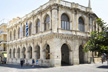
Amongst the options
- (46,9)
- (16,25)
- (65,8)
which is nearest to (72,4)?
(65,8)

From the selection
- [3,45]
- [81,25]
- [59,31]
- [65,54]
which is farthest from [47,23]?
[3,45]

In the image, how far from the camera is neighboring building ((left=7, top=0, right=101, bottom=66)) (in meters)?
28.9

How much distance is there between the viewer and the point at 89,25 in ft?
114

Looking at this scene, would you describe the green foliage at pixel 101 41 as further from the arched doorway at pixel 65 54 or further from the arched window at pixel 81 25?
the arched doorway at pixel 65 54

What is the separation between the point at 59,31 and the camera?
29094mm

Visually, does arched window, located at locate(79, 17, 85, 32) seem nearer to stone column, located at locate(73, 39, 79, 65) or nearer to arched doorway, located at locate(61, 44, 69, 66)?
stone column, located at locate(73, 39, 79, 65)

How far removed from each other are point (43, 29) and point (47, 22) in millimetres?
1656

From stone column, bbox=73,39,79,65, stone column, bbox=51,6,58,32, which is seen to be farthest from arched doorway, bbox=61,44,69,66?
stone column, bbox=51,6,58,32

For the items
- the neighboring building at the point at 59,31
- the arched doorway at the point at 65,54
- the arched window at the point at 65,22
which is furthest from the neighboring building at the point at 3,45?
the arched window at the point at 65,22

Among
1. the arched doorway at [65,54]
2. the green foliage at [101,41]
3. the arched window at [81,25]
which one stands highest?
the arched window at [81,25]

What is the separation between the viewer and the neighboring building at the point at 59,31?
2886cm

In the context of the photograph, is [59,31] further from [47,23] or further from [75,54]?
[75,54]

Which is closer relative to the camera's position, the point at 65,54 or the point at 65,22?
the point at 65,22

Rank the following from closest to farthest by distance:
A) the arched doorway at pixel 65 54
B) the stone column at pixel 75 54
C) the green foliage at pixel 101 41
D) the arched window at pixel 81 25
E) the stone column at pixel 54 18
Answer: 1. the green foliage at pixel 101 41
2. the stone column at pixel 54 18
3. the stone column at pixel 75 54
4. the arched window at pixel 81 25
5. the arched doorway at pixel 65 54
